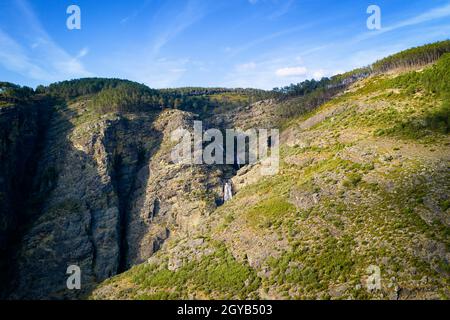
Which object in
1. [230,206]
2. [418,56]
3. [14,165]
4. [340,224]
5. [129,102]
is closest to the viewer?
[340,224]

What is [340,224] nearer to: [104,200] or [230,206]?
[230,206]

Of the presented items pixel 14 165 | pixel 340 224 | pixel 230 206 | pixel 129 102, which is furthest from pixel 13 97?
pixel 340 224

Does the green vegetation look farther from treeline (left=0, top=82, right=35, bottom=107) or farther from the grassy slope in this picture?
treeline (left=0, top=82, right=35, bottom=107)

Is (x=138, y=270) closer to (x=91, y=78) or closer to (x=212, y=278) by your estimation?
(x=212, y=278)

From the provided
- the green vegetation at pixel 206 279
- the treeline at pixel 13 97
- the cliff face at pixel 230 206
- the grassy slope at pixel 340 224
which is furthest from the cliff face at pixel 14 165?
the green vegetation at pixel 206 279

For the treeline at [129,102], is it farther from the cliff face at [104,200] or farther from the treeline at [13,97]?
the treeline at [13,97]

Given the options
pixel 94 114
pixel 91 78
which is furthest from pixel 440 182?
pixel 91 78

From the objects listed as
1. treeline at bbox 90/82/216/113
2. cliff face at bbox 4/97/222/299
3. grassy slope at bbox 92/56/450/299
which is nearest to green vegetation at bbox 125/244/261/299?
grassy slope at bbox 92/56/450/299
